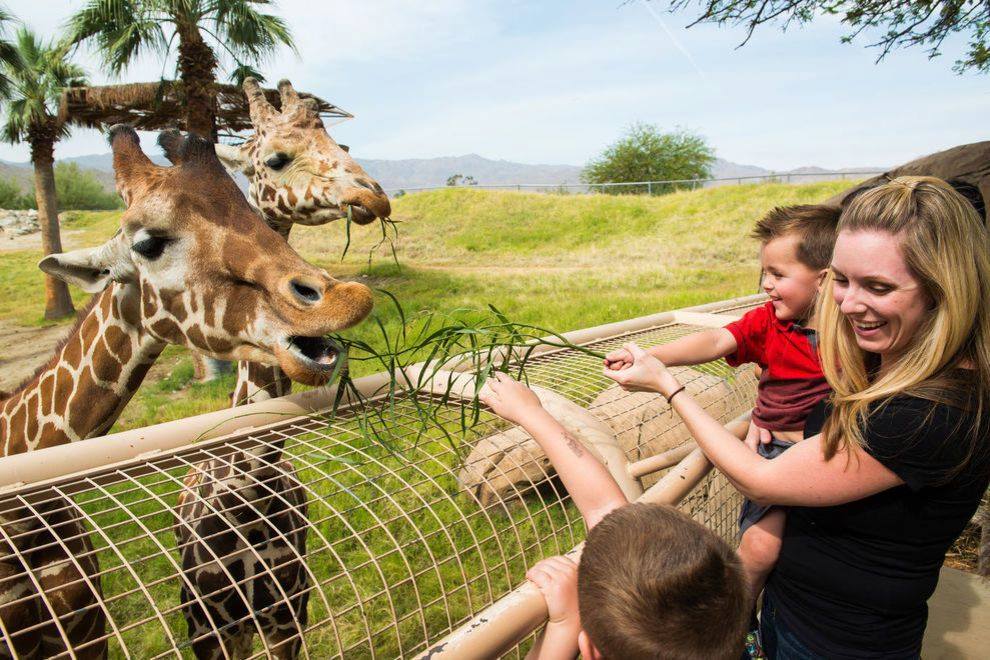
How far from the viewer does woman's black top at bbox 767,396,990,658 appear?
138cm

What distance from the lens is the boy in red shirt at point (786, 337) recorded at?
7.46 feet

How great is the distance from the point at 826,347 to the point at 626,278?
40.9 ft

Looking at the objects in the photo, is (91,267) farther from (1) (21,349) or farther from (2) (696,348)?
(1) (21,349)

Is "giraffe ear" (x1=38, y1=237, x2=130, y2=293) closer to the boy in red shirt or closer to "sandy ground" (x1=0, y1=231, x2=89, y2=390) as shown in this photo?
the boy in red shirt

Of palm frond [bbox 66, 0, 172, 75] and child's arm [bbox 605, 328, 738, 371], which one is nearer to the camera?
child's arm [bbox 605, 328, 738, 371]

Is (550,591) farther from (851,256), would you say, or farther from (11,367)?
(11,367)

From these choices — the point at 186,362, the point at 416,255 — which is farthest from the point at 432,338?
the point at 416,255

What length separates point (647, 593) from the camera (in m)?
1.14

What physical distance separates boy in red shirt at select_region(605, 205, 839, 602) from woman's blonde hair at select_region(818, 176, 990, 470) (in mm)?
773

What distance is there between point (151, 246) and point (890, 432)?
7.96 feet

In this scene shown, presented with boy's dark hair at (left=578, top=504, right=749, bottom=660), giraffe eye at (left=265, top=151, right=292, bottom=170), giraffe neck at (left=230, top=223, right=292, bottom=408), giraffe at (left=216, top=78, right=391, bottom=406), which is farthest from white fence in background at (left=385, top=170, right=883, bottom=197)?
boy's dark hair at (left=578, top=504, right=749, bottom=660)

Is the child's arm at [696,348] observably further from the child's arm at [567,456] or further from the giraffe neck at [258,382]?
the giraffe neck at [258,382]

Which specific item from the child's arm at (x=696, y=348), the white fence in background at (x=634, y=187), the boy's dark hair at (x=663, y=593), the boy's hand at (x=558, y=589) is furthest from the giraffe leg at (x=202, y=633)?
the white fence in background at (x=634, y=187)

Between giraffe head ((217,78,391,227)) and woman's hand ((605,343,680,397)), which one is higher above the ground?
giraffe head ((217,78,391,227))
